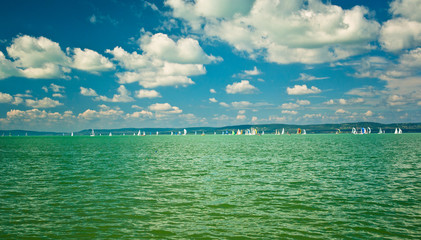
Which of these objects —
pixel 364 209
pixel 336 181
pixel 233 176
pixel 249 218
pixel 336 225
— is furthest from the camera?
pixel 233 176

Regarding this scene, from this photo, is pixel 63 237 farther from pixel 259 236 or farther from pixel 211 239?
pixel 259 236

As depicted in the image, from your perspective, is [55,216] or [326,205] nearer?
[55,216]

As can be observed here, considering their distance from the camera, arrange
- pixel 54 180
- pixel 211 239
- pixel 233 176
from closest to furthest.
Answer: pixel 211 239 → pixel 54 180 → pixel 233 176

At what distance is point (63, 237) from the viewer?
17.7 metres

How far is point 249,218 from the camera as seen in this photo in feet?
70.0

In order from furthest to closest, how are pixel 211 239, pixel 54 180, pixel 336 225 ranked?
1. pixel 54 180
2. pixel 336 225
3. pixel 211 239

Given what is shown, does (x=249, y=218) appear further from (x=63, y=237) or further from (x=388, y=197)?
(x=388, y=197)

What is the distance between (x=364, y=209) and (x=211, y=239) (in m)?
14.3

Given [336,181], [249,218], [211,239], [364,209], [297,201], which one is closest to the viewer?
[211,239]

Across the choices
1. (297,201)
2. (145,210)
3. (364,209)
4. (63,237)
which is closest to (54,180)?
(145,210)

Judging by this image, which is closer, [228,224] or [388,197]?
[228,224]

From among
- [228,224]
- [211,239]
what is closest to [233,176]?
[228,224]

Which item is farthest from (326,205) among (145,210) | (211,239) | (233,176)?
(233,176)

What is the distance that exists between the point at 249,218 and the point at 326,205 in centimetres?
→ 811
